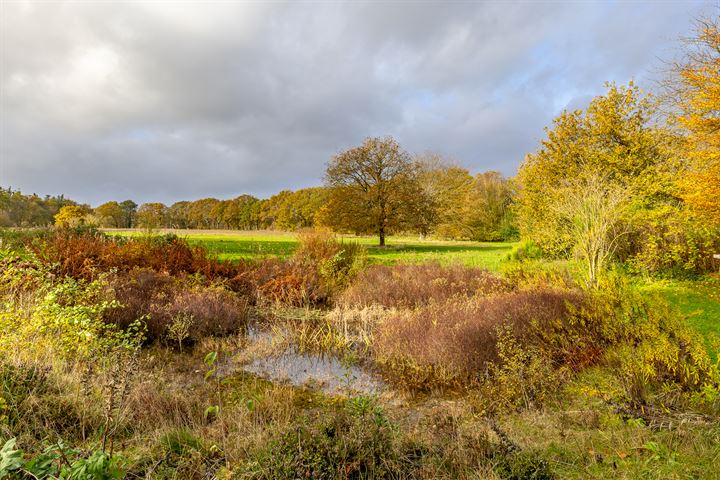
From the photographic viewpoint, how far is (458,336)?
5.54m

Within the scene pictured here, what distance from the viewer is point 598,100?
1659cm

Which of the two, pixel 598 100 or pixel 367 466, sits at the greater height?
pixel 598 100

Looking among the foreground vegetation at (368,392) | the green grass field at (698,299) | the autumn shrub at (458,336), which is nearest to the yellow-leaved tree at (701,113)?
the green grass field at (698,299)

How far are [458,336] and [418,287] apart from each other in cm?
410

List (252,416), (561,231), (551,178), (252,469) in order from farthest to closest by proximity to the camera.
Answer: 1. (551,178)
2. (561,231)
3. (252,416)
4. (252,469)

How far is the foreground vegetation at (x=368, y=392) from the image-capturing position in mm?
2621

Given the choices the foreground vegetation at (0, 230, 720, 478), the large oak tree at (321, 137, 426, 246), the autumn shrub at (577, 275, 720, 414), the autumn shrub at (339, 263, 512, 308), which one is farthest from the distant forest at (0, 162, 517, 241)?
the autumn shrub at (577, 275, 720, 414)

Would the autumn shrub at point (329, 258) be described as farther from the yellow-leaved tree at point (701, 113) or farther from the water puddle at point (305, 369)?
the yellow-leaved tree at point (701, 113)

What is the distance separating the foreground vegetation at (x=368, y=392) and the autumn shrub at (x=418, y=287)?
0.78ft

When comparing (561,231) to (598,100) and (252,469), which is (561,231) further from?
(252,469)

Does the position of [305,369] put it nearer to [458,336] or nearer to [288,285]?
[458,336]

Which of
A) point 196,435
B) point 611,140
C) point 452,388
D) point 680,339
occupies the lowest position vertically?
point 452,388

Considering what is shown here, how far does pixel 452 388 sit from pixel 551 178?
1571 centimetres

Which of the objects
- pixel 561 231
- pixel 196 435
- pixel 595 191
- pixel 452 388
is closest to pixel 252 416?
pixel 196 435
